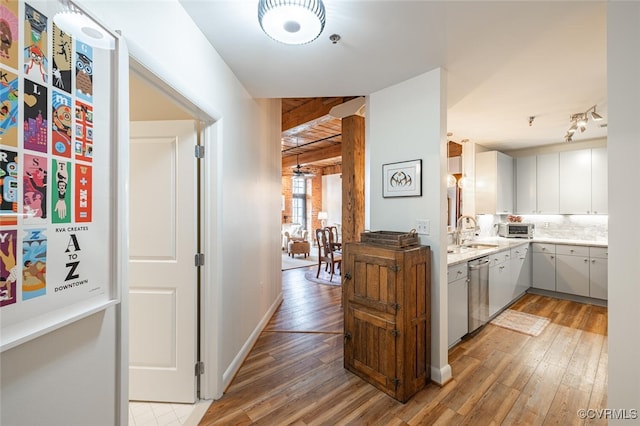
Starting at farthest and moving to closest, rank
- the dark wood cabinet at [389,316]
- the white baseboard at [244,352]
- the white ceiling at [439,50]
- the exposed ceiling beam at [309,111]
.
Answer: the exposed ceiling beam at [309,111]
the white baseboard at [244,352]
the dark wood cabinet at [389,316]
the white ceiling at [439,50]

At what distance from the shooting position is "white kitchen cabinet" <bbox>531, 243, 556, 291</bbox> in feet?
14.5

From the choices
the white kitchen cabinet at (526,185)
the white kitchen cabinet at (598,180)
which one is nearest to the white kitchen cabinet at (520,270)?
the white kitchen cabinet at (526,185)

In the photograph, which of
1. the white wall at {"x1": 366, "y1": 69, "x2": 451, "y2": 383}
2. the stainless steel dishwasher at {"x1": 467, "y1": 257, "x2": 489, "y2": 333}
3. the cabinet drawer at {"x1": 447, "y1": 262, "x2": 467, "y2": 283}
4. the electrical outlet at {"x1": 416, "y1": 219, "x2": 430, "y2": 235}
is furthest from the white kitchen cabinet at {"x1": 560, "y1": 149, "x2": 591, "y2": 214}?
the electrical outlet at {"x1": 416, "y1": 219, "x2": 430, "y2": 235}

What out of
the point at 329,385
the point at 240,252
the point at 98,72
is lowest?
the point at 329,385

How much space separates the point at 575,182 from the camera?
14.8ft

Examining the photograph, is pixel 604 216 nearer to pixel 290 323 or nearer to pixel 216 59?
pixel 290 323

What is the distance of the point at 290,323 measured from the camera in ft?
11.5

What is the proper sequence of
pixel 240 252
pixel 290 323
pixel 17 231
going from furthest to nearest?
1. pixel 290 323
2. pixel 240 252
3. pixel 17 231

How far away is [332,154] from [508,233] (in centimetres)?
429

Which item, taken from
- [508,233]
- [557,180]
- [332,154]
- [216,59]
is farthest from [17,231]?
[332,154]

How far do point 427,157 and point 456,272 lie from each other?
1233mm

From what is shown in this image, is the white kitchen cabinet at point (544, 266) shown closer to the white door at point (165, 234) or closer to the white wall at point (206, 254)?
the white wall at point (206, 254)

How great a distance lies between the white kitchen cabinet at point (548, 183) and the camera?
4.68 metres

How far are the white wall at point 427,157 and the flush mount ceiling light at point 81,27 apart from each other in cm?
210
